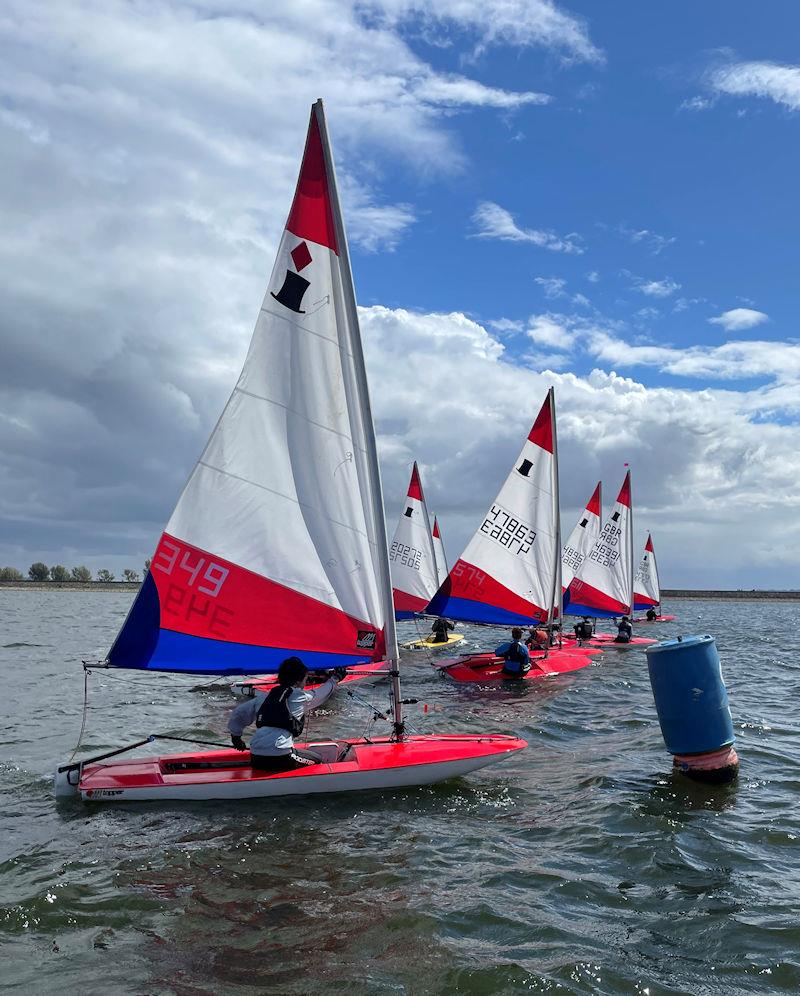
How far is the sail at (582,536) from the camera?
35.0m

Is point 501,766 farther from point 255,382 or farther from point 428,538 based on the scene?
point 428,538

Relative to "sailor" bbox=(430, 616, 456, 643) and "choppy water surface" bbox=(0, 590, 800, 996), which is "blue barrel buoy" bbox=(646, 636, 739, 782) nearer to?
"choppy water surface" bbox=(0, 590, 800, 996)

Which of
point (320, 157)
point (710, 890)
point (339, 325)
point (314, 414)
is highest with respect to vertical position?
point (320, 157)

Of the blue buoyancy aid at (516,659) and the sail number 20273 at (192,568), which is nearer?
the sail number 20273 at (192,568)

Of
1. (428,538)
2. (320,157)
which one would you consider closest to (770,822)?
(320,157)

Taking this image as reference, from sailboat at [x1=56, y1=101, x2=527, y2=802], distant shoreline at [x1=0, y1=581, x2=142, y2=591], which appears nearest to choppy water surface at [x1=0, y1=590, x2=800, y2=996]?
sailboat at [x1=56, y1=101, x2=527, y2=802]

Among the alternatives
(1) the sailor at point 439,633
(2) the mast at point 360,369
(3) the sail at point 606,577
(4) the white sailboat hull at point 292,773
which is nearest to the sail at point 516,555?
(1) the sailor at point 439,633

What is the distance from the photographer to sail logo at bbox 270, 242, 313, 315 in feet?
35.4

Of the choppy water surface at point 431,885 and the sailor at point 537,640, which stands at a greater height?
the sailor at point 537,640

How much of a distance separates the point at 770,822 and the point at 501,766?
3.92 m

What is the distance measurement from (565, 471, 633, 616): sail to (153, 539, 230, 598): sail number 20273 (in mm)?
23833

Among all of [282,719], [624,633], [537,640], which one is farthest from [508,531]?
[282,719]

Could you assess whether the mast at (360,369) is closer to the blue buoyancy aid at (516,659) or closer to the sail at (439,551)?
the blue buoyancy aid at (516,659)

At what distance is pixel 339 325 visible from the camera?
10797mm
